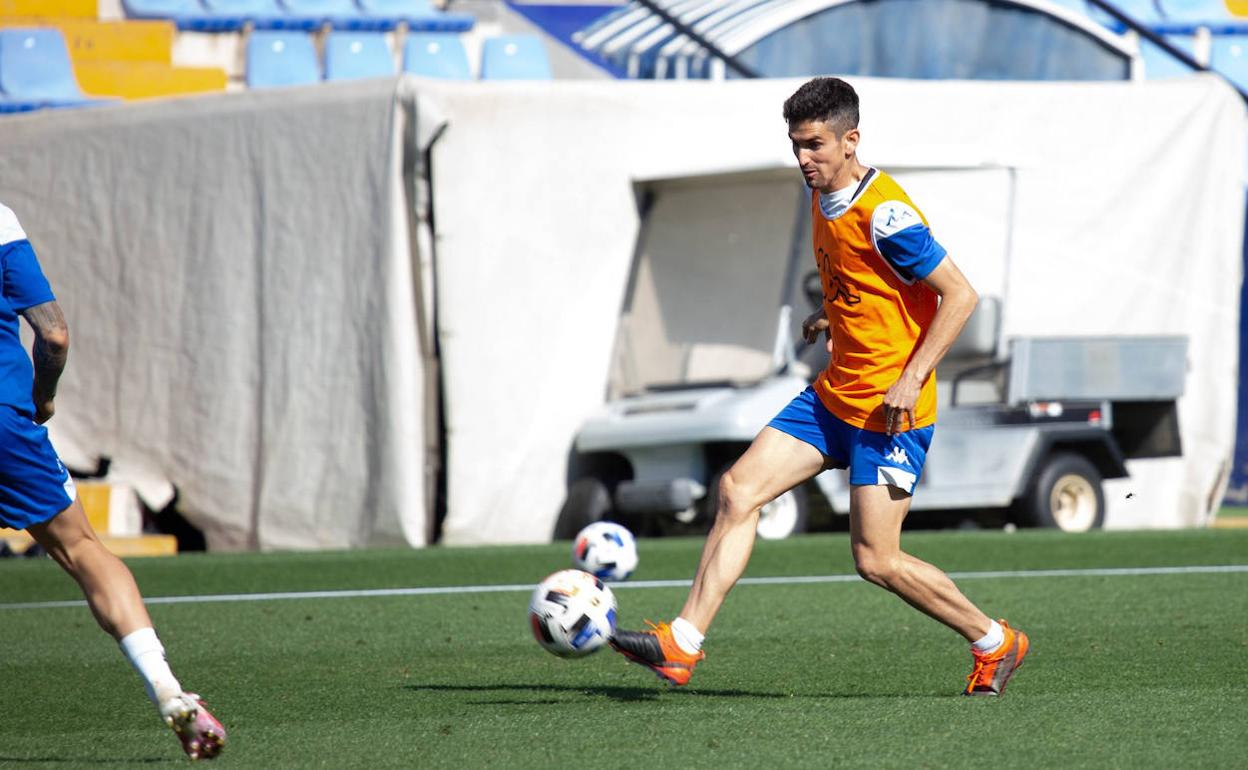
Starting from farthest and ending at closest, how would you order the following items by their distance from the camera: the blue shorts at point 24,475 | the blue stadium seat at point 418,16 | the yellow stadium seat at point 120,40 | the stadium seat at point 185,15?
the blue stadium seat at point 418,16
the stadium seat at point 185,15
the yellow stadium seat at point 120,40
the blue shorts at point 24,475

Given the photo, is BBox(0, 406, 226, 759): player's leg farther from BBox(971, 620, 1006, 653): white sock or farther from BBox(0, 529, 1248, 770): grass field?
BBox(971, 620, 1006, 653): white sock

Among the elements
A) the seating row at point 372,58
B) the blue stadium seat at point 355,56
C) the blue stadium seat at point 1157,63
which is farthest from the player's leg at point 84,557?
the blue stadium seat at point 1157,63

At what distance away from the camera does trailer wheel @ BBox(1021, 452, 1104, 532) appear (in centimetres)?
1498

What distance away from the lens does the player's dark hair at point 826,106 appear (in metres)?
5.86

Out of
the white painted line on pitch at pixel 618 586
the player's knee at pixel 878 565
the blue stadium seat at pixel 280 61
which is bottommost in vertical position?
the white painted line on pitch at pixel 618 586

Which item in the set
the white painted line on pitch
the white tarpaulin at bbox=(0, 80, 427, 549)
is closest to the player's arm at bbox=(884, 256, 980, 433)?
the white painted line on pitch

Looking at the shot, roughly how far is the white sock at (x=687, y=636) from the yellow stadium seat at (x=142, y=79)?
18.5 m

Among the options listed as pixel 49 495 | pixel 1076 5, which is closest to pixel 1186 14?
pixel 1076 5

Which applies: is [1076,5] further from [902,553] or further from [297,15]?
[902,553]

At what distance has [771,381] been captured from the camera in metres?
14.3

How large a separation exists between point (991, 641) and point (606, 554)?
4.99m

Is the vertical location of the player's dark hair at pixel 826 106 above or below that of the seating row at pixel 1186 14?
below

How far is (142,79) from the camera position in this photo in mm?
23547

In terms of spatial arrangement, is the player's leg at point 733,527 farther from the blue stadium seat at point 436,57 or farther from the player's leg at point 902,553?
the blue stadium seat at point 436,57
